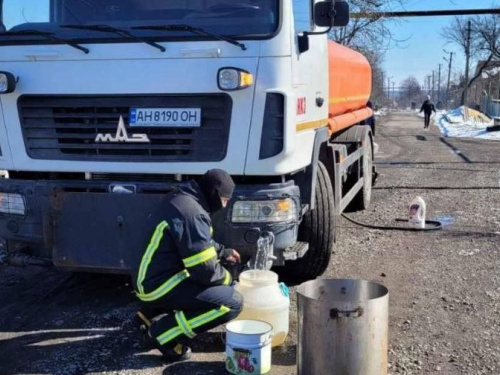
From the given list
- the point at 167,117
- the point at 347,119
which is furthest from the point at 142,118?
the point at 347,119

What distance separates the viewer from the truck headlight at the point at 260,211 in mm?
4480

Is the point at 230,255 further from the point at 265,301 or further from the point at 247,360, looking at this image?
the point at 247,360

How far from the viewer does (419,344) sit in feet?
14.6

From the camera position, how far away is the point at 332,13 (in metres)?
4.69

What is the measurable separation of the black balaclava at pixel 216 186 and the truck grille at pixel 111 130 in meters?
0.48

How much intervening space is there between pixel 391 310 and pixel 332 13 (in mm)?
2316

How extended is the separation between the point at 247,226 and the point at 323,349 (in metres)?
1.15

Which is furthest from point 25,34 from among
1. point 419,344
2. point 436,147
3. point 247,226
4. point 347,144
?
point 436,147

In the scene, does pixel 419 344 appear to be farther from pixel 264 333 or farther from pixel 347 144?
pixel 347 144

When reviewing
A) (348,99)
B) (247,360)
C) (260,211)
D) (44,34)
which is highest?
(44,34)

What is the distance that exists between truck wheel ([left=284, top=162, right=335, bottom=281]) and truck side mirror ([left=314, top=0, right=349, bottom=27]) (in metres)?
1.35

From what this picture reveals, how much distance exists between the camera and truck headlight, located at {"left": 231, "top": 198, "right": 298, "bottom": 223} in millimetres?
4480

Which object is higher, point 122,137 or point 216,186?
point 122,137

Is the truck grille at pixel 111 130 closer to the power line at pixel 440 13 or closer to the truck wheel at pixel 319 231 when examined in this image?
the truck wheel at pixel 319 231
